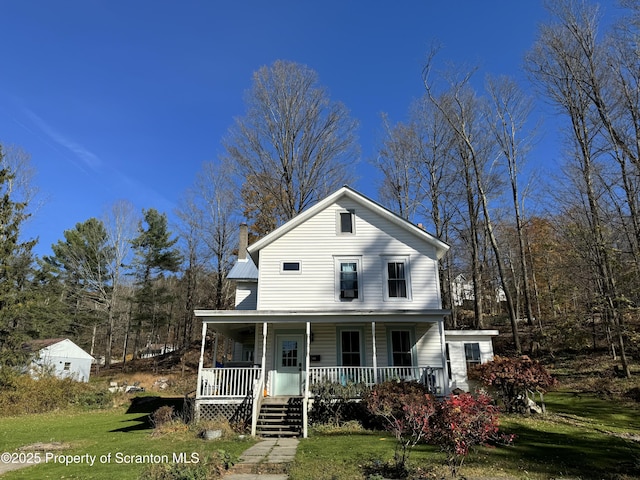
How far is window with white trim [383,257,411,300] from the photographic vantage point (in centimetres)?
1575

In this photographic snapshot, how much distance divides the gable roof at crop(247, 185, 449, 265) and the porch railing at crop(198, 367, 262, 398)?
4.97m

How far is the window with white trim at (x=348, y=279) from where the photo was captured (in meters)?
15.7

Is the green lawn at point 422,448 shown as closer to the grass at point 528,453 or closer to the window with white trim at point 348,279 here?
the grass at point 528,453

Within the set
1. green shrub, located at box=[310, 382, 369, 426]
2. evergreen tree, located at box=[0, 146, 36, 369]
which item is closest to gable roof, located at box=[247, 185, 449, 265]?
green shrub, located at box=[310, 382, 369, 426]

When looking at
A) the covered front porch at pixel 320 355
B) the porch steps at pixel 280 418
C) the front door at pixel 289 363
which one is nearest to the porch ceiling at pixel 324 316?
the covered front porch at pixel 320 355

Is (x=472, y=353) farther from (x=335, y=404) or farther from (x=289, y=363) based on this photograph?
(x=289, y=363)

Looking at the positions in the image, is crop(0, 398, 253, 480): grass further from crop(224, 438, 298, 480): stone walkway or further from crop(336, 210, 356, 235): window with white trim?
crop(336, 210, 356, 235): window with white trim

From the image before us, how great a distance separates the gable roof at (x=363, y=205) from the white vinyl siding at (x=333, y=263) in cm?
20

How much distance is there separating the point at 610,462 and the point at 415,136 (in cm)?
2226

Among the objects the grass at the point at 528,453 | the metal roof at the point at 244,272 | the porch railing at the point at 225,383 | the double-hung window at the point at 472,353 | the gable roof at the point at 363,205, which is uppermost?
the gable roof at the point at 363,205

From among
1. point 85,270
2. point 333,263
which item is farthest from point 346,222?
point 85,270

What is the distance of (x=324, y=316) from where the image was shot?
13914mm

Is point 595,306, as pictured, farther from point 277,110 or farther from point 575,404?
point 277,110

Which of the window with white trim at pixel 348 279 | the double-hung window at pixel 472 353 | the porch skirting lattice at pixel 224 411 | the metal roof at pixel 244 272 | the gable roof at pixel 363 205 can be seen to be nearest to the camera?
the porch skirting lattice at pixel 224 411
